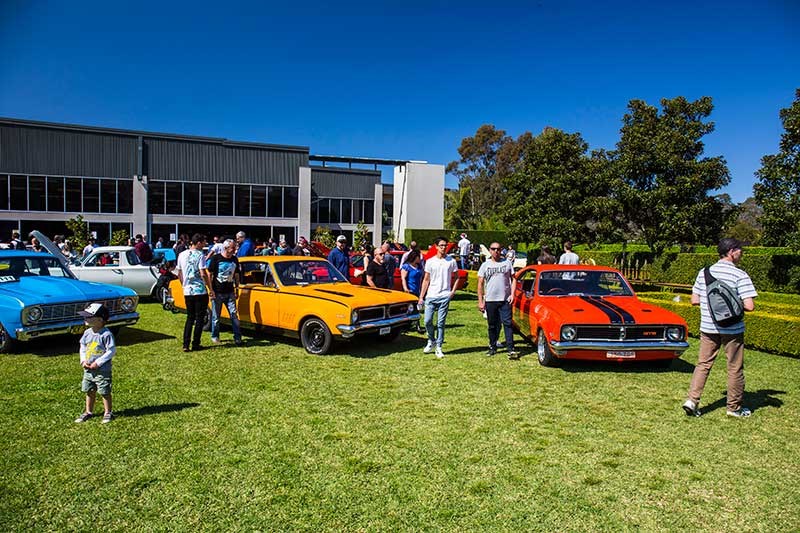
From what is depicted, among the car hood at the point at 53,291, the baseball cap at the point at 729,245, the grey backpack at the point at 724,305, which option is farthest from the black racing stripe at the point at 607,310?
the car hood at the point at 53,291

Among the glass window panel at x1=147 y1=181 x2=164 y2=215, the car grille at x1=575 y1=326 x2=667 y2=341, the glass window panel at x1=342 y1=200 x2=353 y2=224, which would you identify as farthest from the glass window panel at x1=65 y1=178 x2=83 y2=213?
the car grille at x1=575 y1=326 x2=667 y2=341

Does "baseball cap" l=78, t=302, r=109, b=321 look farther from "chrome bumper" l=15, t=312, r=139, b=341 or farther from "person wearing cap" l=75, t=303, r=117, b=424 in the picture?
"chrome bumper" l=15, t=312, r=139, b=341

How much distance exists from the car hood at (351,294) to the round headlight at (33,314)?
354 cm

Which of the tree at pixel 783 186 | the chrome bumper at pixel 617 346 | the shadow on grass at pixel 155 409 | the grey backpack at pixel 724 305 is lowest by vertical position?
the shadow on grass at pixel 155 409

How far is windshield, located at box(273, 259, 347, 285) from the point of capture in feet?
31.4

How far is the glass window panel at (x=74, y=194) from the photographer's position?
103 ft

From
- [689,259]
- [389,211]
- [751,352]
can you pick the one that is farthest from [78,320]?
[389,211]

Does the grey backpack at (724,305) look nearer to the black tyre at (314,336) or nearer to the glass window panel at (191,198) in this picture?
the black tyre at (314,336)

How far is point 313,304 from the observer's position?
8695 millimetres

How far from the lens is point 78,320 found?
8.45 m

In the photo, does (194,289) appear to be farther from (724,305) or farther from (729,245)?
(729,245)

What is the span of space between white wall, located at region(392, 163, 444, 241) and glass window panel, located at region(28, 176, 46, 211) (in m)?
22.8

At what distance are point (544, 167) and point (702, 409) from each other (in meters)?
21.1

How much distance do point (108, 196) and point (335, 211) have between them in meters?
14.5
